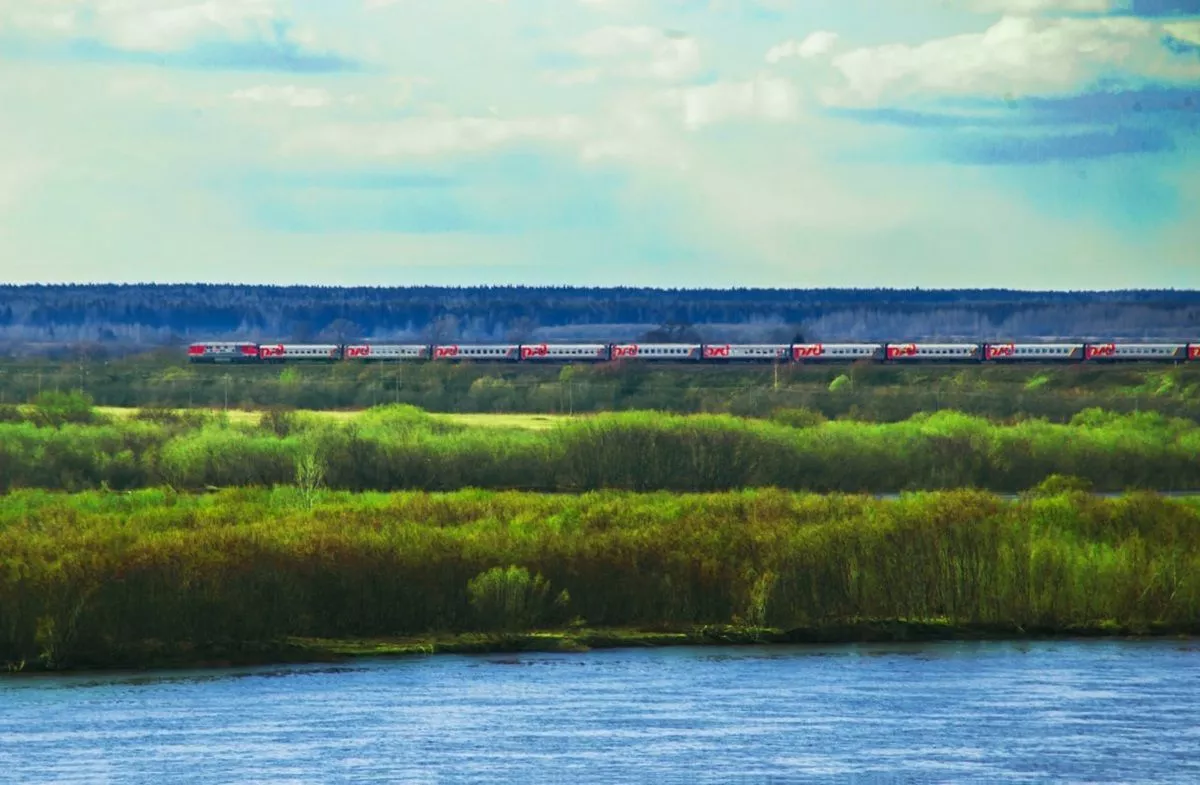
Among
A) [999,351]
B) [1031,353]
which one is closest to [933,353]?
[999,351]

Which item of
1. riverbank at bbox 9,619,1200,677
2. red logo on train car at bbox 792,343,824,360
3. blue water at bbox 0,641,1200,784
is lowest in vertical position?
blue water at bbox 0,641,1200,784

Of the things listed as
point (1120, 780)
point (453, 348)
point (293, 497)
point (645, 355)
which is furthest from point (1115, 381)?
point (1120, 780)

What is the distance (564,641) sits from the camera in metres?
48.5

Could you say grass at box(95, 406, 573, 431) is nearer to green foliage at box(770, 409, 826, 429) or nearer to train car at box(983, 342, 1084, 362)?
green foliage at box(770, 409, 826, 429)

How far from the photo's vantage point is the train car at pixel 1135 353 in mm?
151750

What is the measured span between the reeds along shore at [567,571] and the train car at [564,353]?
333 feet

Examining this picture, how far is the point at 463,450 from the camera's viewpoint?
285 ft

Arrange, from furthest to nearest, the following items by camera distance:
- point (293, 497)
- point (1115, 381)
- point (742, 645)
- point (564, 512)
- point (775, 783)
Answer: point (1115, 381) < point (293, 497) < point (564, 512) < point (742, 645) < point (775, 783)

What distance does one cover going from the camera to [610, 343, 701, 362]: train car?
514ft

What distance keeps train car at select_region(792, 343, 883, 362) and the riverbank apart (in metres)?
103

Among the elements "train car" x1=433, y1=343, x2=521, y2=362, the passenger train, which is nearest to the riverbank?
the passenger train

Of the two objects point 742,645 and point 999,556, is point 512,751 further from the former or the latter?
point 999,556

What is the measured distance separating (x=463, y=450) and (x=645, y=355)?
237 feet

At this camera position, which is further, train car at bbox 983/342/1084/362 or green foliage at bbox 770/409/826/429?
train car at bbox 983/342/1084/362
